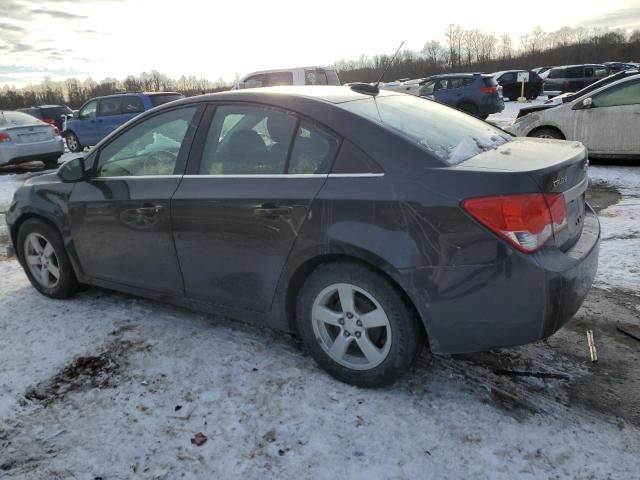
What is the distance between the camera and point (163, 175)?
10.7ft

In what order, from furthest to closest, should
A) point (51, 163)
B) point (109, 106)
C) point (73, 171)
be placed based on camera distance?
point (109, 106)
point (51, 163)
point (73, 171)

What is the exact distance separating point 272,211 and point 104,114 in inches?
560

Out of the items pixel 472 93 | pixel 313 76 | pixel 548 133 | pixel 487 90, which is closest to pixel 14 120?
pixel 313 76

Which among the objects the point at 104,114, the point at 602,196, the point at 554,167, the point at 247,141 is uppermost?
the point at 104,114

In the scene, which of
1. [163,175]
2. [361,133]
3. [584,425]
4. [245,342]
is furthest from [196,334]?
[584,425]

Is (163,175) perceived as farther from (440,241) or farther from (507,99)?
(507,99)

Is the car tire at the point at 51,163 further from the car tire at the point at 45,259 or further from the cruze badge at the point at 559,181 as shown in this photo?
the cruze badge at the point at 559,181

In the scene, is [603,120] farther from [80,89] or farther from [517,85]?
[80,89]

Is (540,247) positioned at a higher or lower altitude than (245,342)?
higher

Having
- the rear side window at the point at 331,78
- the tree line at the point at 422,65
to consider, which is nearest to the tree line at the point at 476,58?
the tree line at the point at 422,65

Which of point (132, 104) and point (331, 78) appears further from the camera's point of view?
point (132, 104)

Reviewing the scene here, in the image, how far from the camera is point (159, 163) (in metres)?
3.34

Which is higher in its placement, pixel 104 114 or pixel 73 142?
pixel 104 114

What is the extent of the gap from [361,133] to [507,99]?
2937 centimetres
